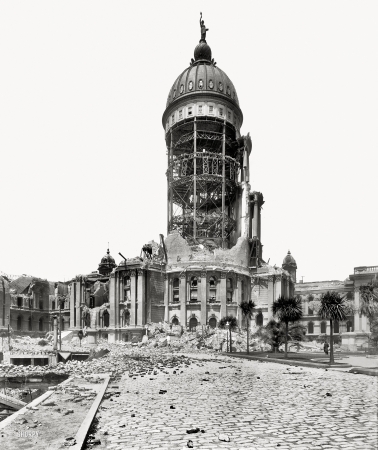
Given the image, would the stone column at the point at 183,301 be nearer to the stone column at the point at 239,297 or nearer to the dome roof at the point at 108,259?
the stone column at the point at 239,297

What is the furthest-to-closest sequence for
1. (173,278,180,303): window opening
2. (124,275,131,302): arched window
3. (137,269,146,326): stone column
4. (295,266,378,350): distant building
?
(173,278,180,303): window opening
(124,275,131,302): arched window
(137,269,146,326): stone column
(295,266,378,350): distant building

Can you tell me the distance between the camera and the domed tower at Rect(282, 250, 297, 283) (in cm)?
11506

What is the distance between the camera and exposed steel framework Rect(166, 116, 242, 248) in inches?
3642

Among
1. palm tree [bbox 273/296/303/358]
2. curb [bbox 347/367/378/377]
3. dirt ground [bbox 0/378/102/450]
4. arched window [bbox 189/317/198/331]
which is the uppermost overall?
palm tree [bbox 273/296/303/358]

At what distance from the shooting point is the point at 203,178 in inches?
3593

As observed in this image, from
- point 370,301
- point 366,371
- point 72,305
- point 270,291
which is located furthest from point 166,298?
point 366,371

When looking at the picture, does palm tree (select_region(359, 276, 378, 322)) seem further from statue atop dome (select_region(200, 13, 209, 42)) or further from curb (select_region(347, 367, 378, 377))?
statue atop dome (select_region(200, 13, 209, 42))

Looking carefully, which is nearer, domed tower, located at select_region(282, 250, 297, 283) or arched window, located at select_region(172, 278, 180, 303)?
arched window, located at select_region(172, 278, 180, 303)

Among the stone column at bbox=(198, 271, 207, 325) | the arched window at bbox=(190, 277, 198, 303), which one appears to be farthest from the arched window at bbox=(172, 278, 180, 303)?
the stone column at bbox=(198, 271, 207, 325)

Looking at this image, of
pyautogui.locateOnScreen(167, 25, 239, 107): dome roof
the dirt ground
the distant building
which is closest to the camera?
the dirt ground

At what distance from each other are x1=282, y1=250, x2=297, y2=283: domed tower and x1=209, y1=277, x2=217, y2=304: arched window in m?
37.8

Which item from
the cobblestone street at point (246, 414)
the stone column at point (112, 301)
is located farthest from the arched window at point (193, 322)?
the cobblestone street at point (246, 414)

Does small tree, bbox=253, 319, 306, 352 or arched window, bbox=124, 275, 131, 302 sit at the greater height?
arched window, bbox=124, 275, 131, 302

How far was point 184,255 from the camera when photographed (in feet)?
276
